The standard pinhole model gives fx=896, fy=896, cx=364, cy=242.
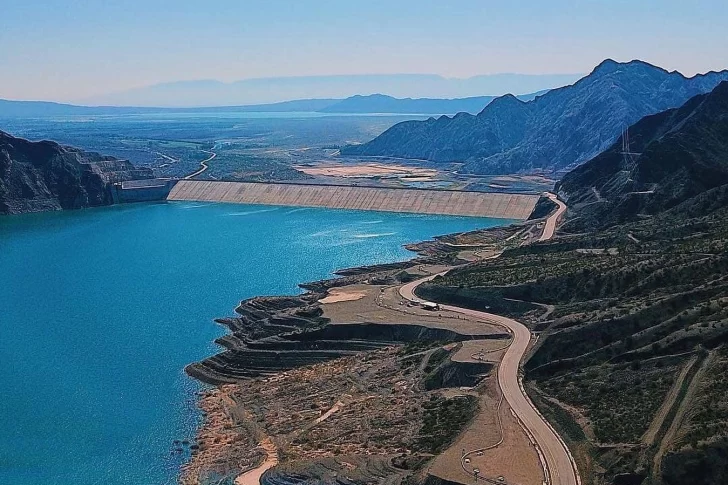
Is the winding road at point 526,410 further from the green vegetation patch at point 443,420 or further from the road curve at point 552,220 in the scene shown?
the road curve at point 552,220

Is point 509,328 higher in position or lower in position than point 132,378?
higher

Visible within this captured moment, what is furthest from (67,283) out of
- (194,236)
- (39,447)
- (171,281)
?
(39,447)

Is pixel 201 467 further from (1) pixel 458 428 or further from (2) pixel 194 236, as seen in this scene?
(2) pixel 194 236

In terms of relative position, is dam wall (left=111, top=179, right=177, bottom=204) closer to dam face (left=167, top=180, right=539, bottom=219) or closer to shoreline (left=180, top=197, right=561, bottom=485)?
dam face (left=167, top=180, right=539, bottom=219)

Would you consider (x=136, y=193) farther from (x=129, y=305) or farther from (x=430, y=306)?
(x=430, y=306)

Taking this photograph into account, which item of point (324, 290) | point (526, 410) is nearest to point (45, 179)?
point (324, 290)
